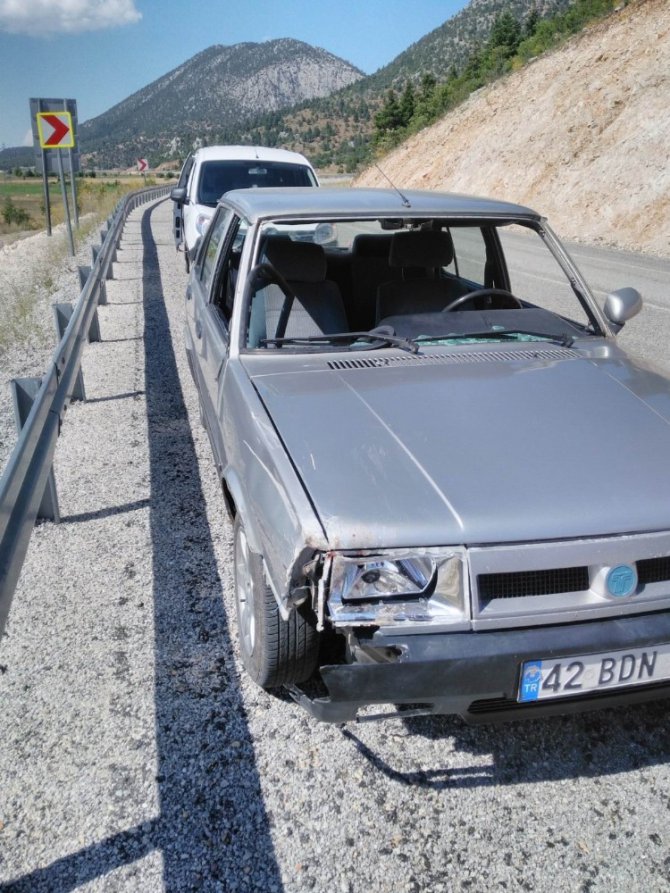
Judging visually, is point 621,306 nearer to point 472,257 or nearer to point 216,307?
point 472,257

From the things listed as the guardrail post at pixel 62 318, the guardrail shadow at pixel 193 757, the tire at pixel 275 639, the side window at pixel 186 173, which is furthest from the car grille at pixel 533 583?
the side window at pixel 186 173

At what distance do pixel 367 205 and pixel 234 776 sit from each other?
106 inches

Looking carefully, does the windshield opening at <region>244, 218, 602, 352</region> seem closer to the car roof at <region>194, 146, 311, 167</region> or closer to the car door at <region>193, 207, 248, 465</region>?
the car door at <region>193, 207, 248, 465</region>

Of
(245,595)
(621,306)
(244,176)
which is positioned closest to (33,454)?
(245,595)

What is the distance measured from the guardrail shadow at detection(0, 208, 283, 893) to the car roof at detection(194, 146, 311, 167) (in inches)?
338

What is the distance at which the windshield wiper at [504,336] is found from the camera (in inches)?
146

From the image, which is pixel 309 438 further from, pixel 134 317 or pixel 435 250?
pixel 134 317

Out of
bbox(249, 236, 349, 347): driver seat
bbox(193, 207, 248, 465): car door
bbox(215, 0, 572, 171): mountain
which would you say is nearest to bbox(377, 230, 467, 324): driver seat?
bbox(249, 236, 349, 347): driver seat

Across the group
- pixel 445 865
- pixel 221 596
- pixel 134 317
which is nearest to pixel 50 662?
pixel 221 596

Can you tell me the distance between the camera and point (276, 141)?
121062 millimetres

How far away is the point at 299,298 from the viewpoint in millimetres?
3811

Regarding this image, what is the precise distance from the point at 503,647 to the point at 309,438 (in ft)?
3.12

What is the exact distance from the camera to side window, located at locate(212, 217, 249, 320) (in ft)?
14.1

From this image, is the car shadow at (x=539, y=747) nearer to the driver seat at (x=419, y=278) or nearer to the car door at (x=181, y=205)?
the driver seat at (x=419, y=278)
